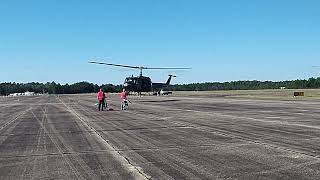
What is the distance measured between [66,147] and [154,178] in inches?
223

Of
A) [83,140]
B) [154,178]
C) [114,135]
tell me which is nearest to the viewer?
[154,178]

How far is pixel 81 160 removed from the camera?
10.8 m

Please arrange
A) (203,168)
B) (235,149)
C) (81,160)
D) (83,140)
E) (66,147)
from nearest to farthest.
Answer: (203,168) → (81,160) → (235,149) → (66,147) → (83,140)

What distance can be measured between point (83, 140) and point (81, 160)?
14.7 feet

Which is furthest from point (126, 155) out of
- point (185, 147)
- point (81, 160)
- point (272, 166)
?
point (272, 166)

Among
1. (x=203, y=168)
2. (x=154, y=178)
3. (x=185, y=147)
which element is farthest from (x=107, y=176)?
(x=185, y=147)

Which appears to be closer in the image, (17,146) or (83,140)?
(17,146)

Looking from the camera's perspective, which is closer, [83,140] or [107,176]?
[107,176]

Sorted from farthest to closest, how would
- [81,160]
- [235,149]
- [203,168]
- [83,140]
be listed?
[83,140] < [235,149] < [81,160] < [203,168]

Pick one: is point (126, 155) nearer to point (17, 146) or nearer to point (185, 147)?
point (185, 147)

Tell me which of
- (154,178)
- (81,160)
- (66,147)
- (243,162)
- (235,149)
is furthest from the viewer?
(66,147)

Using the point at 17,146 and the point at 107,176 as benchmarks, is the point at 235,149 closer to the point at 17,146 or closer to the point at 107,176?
the point at 107,176

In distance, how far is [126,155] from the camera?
449 inches

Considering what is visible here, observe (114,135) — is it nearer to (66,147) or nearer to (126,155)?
(66,147)
